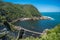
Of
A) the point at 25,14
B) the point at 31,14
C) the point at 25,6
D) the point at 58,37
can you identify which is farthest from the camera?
the point at 25,6

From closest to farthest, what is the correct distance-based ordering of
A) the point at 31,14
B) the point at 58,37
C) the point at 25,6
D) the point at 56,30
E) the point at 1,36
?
the point at 58,37, the point at 56,30, the point at 1,36, the point at 31,14, the point at 25,6

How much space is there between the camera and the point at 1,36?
22.8ft

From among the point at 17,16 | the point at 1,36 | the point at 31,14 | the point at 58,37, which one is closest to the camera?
the point at 58,37

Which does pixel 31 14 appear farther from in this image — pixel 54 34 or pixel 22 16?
pixel 54 34

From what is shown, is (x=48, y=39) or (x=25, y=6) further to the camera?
(x=25, y=6)

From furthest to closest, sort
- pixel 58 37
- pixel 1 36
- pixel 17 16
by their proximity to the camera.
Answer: pixel 17 16 → pixel 1 36 → pixel 58 37

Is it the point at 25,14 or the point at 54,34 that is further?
the point at 25,14

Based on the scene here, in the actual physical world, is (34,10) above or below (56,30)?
above

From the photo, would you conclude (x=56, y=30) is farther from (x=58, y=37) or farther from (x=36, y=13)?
(x=36, y=13)

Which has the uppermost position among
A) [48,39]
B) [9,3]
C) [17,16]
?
[9,3]

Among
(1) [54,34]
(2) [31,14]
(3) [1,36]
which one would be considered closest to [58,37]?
(1) [54,34]

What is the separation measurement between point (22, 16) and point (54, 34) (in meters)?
47.8

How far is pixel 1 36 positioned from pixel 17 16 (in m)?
42.3

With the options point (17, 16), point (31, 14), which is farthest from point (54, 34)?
point (31, 14)
